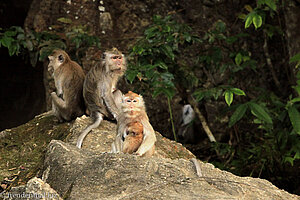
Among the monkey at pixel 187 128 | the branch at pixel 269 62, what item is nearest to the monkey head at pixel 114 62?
the monkey at pixel 187 128

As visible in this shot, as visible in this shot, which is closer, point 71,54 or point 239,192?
point 239,192

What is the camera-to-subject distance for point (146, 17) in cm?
835

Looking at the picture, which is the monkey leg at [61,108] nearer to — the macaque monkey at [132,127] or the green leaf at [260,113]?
the macaque monkey at [132,127]

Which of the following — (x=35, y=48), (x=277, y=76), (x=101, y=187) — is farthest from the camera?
(x=277, y=76)

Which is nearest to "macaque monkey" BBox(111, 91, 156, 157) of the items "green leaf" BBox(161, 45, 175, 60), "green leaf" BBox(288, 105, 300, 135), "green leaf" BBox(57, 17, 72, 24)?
"green leaf" BBox(161, 45, 175, 60)

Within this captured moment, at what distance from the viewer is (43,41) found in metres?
6.36

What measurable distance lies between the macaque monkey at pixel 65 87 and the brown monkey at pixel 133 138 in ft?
5.52

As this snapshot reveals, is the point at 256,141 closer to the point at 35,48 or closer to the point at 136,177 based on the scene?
the point at 35,48

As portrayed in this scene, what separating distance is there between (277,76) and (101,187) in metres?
6.36

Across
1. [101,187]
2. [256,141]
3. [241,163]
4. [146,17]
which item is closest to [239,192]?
[101,187]

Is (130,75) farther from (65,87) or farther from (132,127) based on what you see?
(132,127)

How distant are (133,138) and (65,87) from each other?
1.84 meters

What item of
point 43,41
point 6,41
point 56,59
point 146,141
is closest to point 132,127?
point 146,141

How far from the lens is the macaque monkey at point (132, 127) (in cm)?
374
